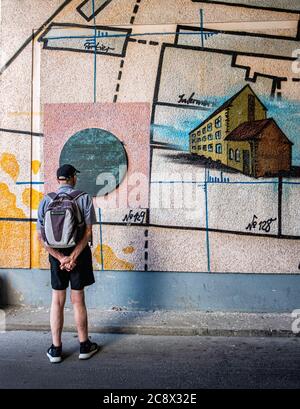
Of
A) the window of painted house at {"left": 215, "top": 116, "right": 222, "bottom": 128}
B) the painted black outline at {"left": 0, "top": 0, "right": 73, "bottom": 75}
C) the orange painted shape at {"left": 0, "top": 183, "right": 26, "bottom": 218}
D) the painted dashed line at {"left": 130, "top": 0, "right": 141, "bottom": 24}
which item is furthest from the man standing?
the painted dashed line at {"left": 130, "top": 0, "right": 141, "bottom": 24}

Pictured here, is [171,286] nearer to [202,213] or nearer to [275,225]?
[202,213]

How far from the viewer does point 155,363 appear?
4.28 metres

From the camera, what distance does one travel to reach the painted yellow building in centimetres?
563

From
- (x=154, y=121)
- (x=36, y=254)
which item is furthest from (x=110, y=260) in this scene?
(x=154, y=121)

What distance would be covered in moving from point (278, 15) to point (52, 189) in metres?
3.63

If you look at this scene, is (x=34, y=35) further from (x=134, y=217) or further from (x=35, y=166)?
(x=134, y=217)

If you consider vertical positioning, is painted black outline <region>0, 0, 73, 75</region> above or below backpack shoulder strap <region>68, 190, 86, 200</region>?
above

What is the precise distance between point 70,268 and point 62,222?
451 millimetres

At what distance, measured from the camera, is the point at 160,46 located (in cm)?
574

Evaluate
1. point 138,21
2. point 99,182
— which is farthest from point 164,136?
point 138,21

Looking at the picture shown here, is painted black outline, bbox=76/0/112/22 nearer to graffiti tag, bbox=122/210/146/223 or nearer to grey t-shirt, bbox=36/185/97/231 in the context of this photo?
graffiti tag, bbox=122/210/146/223

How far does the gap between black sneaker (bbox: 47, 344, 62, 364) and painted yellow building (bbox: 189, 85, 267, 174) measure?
2.88 m

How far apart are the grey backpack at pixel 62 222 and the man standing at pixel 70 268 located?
0.06 metres

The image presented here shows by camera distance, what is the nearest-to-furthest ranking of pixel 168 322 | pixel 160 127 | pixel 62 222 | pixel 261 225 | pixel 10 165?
pixel 62 222, pixel 168 322, pixel 261 225, pixel 160 127, pixel 10 165
